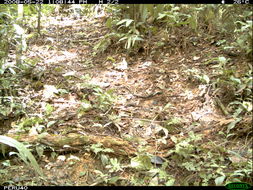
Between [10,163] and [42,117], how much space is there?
612 mm

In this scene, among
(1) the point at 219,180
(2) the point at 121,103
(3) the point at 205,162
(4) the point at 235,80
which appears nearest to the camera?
(1) the point at 219,180

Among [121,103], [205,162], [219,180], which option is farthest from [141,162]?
[121,103]

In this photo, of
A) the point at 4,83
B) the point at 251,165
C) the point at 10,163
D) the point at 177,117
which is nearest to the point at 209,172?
the point at 251,165

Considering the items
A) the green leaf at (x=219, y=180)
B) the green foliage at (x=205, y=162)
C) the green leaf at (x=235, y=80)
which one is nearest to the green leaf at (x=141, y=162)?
the green foliage at (x=205, y=162)

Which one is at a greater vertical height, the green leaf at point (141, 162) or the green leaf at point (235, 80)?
the green leaf at point (235, 80)

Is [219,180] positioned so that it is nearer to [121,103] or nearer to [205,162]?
[205,162]

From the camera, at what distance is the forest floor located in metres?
2.23

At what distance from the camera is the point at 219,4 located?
2.10 meters

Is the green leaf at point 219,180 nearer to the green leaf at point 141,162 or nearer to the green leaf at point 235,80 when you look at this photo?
the green leaf at point 141,162

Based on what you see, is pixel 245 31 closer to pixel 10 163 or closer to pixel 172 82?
pixel 172 82

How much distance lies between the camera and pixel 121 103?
9.52 feet

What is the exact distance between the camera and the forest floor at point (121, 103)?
2.23m

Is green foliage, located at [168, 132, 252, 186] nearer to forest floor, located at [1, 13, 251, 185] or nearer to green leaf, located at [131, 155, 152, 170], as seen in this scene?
forest floor, located at [1, 13, 251, 185]

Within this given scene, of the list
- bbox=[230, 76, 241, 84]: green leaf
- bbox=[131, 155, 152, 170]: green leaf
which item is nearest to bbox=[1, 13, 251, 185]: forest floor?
bbox=[131, 155, 152, 170]: green leaf
